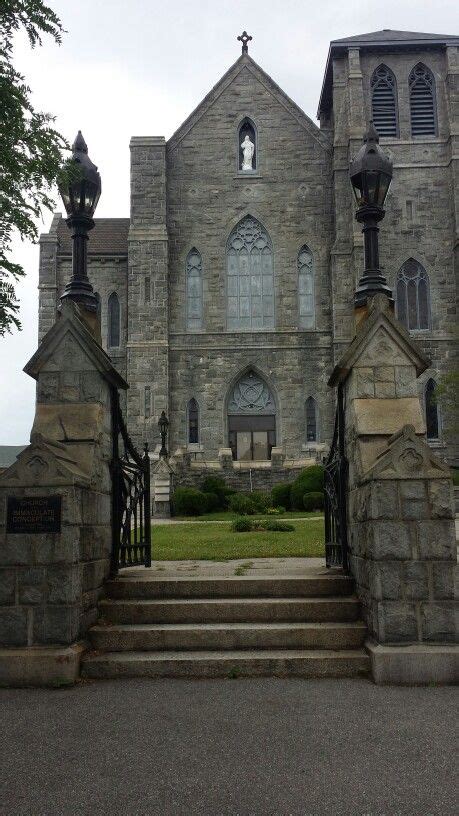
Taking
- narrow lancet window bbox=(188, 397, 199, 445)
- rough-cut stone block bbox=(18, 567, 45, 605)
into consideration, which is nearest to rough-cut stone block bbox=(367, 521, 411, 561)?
rough-cut stone block bbox=(18, 567, 45, 605)

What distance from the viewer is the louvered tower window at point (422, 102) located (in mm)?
33406

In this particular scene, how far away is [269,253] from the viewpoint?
3328 cm

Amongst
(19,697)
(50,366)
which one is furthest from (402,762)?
(50,366)

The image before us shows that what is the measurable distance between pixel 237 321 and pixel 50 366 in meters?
26.6

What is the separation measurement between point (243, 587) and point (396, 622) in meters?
1.49

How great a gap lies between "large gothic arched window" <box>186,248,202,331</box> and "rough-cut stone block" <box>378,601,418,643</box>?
27.7m

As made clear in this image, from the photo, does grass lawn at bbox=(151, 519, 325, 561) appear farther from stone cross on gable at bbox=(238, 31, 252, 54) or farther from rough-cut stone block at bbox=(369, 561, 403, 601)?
stone cross on gable at bbox=(238, 31, 252, 54)

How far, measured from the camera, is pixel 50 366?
259 inches

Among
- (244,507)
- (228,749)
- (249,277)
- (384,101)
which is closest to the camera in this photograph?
(228,749)

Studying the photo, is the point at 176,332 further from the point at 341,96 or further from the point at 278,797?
the point at 278,797

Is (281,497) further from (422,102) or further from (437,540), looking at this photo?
(422,102)

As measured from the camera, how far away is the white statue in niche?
33812mm

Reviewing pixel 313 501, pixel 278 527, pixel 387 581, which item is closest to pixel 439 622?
pixel 387 581

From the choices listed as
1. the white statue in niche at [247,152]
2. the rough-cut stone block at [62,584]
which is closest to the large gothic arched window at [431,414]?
the white statue in niche at [247,152]
